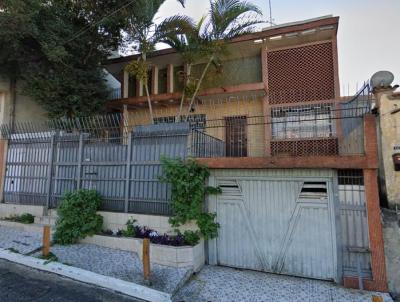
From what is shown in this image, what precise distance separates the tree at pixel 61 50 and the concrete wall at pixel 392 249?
9.56m

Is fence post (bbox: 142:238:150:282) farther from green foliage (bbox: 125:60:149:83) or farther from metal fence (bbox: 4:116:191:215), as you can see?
green foliage (bbox: 125:60:149:83)

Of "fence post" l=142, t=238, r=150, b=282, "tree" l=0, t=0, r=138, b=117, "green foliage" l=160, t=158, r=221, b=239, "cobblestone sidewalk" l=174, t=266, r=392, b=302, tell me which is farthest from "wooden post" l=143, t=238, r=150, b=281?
"tree" l=0, t=0, r=138, b=117

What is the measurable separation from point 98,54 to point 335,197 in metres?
9.82

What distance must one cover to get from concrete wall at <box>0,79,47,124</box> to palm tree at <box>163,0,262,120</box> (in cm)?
638

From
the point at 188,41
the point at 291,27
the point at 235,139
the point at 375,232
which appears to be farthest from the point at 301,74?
the point at 375,232

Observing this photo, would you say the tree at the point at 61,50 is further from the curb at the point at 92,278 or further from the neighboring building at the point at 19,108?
the curb at the point at 92,278

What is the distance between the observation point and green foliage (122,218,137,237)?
5.92 m

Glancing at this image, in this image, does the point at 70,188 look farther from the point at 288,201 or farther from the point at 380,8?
the point at 380,8

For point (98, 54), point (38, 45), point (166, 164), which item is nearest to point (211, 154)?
point (166, 164)

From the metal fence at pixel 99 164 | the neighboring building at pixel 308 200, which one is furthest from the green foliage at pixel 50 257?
the neighboring building at pixel 308 200

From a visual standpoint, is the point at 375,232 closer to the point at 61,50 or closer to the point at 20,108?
the point at 61,50

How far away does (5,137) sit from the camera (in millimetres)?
8570

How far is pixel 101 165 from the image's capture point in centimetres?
691

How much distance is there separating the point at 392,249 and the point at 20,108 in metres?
12.7
